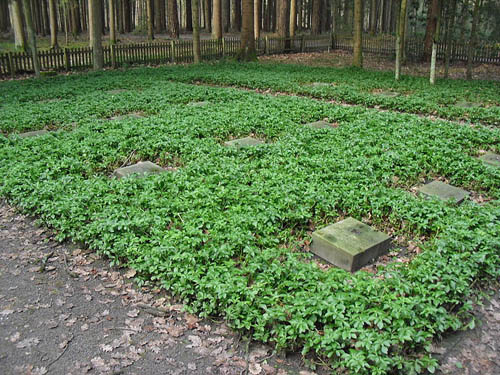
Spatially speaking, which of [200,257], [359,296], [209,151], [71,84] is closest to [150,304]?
[200,257]

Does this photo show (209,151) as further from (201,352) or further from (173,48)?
(173,48)

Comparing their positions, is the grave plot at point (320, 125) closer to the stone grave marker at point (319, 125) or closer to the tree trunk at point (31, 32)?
the stone grave marker at point (319, 125)

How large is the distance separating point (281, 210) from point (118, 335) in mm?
2246

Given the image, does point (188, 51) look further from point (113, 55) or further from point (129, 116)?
point (129, 116)

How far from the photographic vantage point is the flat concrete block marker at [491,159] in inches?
261

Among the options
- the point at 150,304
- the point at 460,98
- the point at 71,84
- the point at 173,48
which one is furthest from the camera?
the point at 173,48

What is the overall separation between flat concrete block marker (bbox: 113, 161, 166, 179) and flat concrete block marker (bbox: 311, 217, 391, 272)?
278 cm

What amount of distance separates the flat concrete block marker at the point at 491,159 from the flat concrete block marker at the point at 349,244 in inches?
129

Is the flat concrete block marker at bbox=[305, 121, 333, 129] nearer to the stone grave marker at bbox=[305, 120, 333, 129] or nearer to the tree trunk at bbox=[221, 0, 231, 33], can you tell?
the stone grave marker at bbox=[305, 120, 333, 129]

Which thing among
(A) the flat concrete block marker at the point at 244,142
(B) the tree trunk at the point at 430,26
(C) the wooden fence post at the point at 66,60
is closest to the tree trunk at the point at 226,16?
(B) the tree trunk at the point at 430,26

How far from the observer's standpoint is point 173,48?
734 inches

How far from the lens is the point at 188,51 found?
63.3ft

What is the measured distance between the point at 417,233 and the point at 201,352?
2.78 meters

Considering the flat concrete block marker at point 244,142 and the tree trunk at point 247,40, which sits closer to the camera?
the flat concrete block marker at point 244,142
